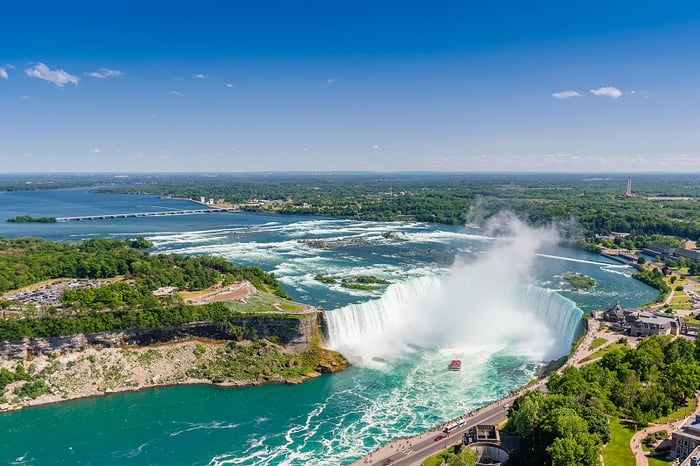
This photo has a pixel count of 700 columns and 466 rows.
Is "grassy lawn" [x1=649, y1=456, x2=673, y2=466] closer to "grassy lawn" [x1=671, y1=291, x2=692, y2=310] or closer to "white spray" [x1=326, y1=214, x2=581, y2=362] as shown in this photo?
"white spray" [x1=326, y1=214, x2=581, y2=362]

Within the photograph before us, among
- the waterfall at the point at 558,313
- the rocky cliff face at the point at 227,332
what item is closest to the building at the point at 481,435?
the rocky cliff face at the point at 227,332

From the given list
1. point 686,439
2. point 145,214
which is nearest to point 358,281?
point 686,439

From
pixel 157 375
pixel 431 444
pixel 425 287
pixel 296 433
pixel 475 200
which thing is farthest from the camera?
pixel 475 200

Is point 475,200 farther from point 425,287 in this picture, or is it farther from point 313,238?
point 425,287

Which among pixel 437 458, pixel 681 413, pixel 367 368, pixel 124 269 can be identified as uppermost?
pixel 124 269

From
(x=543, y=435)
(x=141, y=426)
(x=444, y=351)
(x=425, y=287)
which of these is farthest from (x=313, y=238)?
(x=543, y=435)

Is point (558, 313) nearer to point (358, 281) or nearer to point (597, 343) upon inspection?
point (597, 343)
